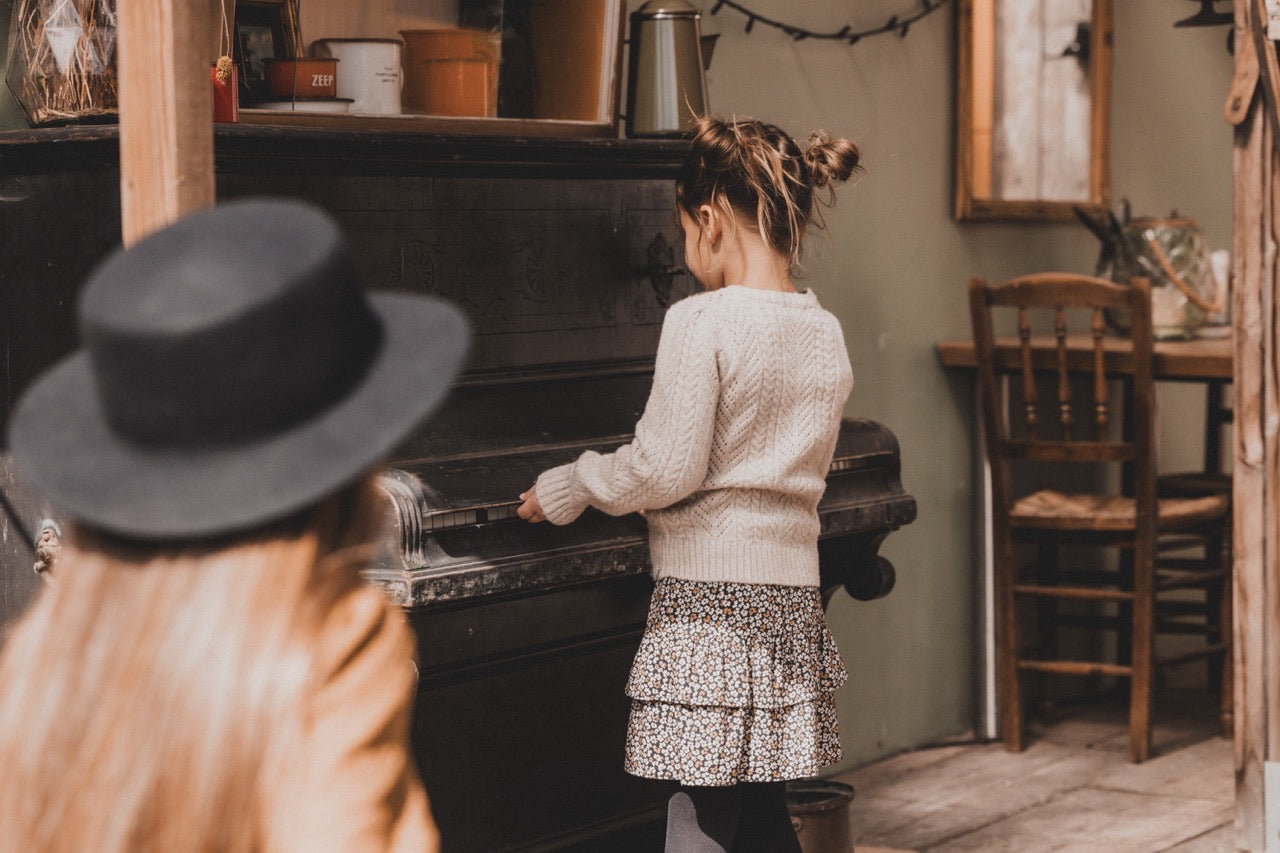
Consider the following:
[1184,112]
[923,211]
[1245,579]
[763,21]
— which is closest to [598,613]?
[1245,579]

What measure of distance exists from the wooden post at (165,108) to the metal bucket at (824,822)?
1690mm

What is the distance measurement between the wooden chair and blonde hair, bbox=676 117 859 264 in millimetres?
1758

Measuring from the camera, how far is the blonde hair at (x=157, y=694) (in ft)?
3.44

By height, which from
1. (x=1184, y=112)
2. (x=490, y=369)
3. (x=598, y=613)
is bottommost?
(x=598, y=613)

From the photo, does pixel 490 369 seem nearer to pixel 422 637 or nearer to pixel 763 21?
pixel 422 637

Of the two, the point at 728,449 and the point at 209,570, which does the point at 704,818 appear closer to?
the point at 728,449

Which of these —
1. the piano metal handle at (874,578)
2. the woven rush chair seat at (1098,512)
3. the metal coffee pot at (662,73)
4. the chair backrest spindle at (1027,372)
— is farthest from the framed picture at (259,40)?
the woven rush chair seat at (1098,512)

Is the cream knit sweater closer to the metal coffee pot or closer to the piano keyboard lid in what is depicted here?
the piano keyboard lid

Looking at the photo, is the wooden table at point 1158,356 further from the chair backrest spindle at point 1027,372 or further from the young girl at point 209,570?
the young girl at point 209,570

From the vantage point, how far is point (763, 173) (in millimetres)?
2602

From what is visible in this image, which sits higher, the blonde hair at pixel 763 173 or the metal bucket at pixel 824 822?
the blonde hair at pixel 763 173

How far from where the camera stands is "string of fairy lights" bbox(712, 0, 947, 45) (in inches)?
155

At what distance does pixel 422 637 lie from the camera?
8.37ft

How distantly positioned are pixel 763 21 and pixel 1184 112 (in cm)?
233
